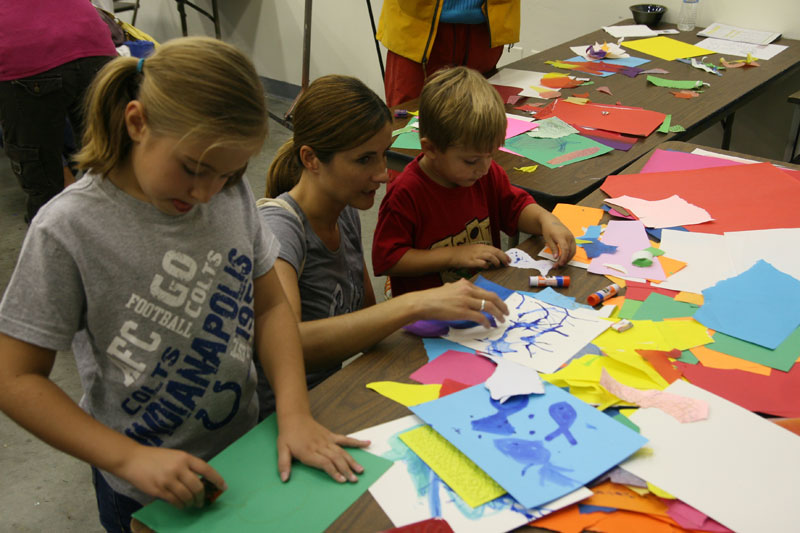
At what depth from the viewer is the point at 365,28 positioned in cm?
439

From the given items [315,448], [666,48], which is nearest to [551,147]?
[666,48]

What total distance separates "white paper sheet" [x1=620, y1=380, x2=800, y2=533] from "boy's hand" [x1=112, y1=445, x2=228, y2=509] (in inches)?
20.7

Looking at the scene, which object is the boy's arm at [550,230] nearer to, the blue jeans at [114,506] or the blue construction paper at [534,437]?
the blue construction paper at [534,437]

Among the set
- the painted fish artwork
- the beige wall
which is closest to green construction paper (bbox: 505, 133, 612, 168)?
the painted fish artwork

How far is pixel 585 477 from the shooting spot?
82cm

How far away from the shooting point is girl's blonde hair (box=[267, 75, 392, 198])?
126cm

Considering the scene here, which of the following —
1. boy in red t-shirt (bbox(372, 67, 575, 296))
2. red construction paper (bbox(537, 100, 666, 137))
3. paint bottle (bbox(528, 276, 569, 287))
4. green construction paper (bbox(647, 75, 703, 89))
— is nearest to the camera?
paint bottle (bbox(528, 276, 569, 287))

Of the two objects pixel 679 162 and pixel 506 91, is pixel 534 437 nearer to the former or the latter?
pixel 679 162

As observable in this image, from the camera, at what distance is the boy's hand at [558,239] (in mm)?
1361

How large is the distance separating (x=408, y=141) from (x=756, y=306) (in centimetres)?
108

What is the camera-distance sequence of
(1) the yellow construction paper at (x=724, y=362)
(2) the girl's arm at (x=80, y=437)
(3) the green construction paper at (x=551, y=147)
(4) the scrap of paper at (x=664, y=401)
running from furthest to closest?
1. (3) the green construction paper at (x=551, y=147)
2. (1) the yellow construction paper at (x=724, y=362)
3. (4) the scrap of paper at (x=664, y=401)
4. (2) the girl's arm at (x=80, y=437)

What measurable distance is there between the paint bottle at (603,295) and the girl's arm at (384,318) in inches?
7.0

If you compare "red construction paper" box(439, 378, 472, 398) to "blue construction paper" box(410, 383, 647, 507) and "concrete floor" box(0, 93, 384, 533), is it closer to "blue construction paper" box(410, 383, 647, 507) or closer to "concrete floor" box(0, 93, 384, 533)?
"blue construction paper" box(410, 383, 647, 507)

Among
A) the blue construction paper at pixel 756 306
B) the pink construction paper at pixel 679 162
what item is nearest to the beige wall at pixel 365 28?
the pink construction paper at pixel 679 162
